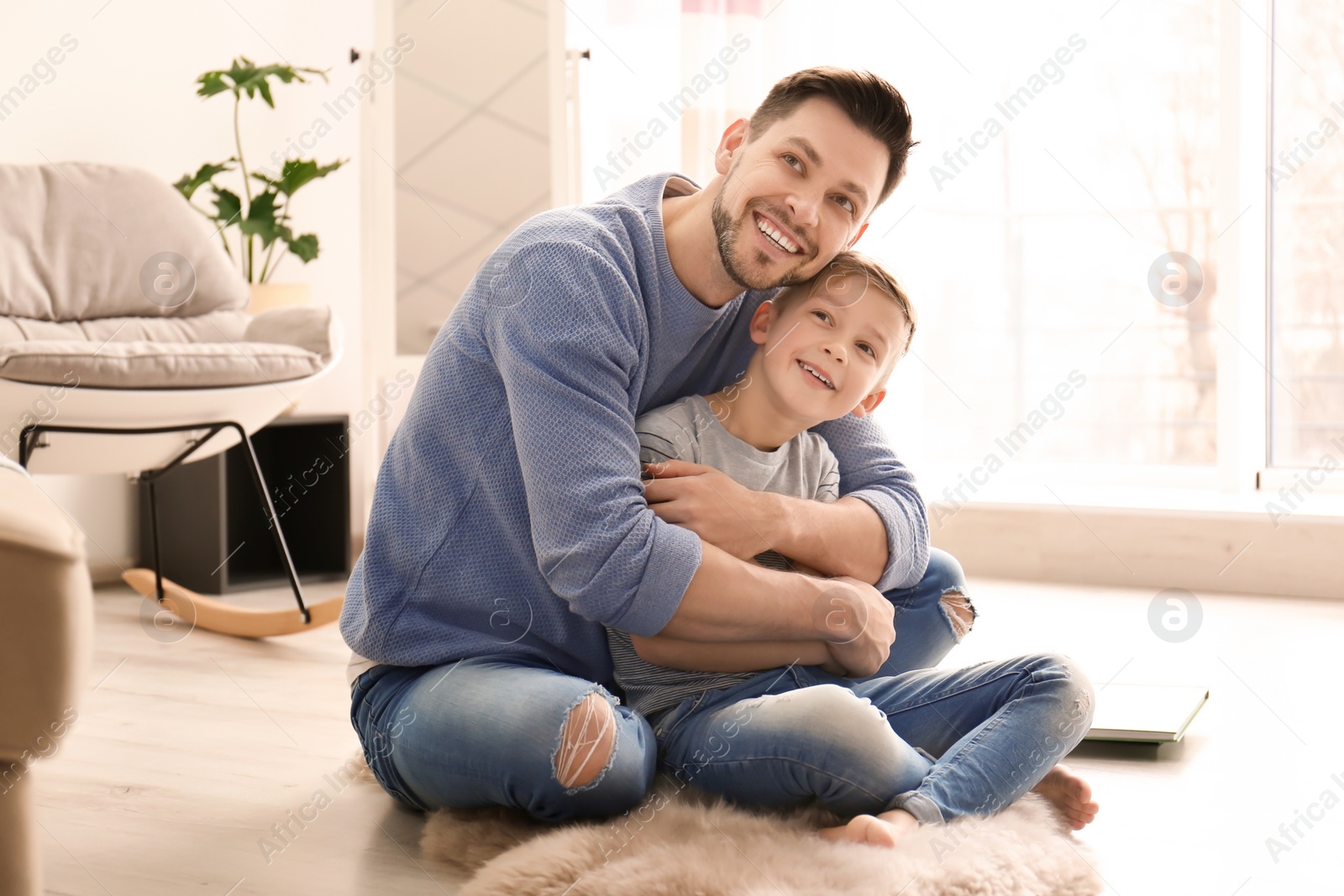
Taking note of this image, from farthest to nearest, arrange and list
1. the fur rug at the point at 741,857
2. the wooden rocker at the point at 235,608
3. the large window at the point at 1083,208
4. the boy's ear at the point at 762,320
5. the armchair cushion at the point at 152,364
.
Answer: the large window at the point at 1083,208
the wooden rocker at the point at 235,608
the armchair cushion at the point at 152,364
the boy's ear at the point at 762,320
the fur rug at the point at 741,857

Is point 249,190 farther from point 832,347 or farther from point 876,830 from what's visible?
point 876,830

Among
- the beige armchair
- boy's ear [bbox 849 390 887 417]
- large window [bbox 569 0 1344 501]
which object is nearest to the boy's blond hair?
boy's ear [bbox 849 390 887 417]

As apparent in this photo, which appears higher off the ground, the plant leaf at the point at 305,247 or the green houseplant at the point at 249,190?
the green houseplant at the point at 249,190

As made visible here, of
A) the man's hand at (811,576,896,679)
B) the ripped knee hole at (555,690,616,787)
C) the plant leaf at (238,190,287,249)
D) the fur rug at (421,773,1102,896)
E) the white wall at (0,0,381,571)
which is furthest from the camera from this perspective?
the plant leaf at (238,190,287,249)

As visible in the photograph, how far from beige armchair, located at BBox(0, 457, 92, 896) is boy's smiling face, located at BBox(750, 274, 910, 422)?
741mm

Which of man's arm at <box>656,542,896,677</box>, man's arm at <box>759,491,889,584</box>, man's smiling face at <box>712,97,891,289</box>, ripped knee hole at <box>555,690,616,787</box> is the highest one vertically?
man's smiling face at <box>712,97,891,289</box>

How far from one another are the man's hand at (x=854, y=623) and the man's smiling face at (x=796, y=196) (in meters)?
0.33

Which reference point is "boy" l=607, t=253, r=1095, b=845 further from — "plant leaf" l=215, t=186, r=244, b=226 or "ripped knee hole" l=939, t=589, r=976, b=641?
"plant leaf" l=215, t=186, r=244, b=226

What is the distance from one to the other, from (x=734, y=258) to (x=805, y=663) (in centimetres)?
→ 43

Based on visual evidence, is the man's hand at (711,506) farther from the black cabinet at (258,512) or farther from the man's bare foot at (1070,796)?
the black cabinet at (258,512)

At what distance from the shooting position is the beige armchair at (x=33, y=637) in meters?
0.66

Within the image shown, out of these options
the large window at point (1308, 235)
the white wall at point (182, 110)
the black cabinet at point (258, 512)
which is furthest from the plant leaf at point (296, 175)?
the large window at point (1308, 235)

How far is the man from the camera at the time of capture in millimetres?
1101

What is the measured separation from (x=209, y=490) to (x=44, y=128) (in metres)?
0.88
